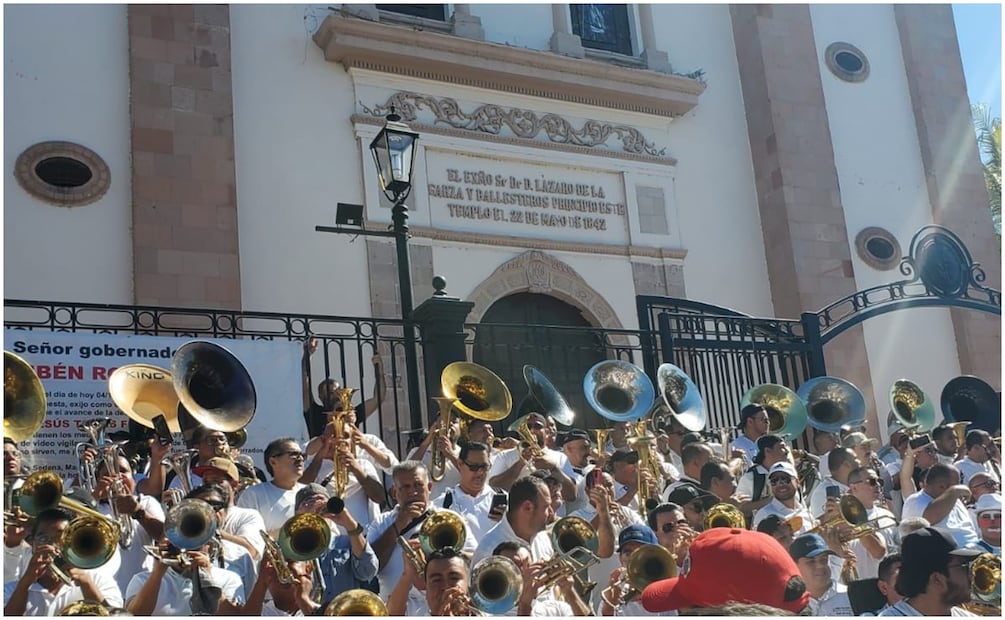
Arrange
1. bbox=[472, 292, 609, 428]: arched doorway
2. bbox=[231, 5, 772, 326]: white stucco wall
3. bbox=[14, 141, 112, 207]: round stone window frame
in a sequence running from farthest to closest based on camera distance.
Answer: bbox=[472, 292, 609, 428]: arched doorway
bbox=[231, 5, 772, 326]: white stucco wall
bbox=[14, 141, 112, 207]: round stone window frame

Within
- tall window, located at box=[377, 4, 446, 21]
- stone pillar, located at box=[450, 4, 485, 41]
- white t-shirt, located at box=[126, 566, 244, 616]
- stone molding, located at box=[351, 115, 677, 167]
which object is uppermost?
tall window, located at box=[377, 4, 446, 21]

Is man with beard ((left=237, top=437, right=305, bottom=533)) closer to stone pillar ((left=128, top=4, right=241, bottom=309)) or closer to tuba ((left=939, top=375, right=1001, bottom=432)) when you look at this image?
stone pillar ((left=128, top=4, right=241, bottom=309))

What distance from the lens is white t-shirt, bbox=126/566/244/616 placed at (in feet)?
16.5

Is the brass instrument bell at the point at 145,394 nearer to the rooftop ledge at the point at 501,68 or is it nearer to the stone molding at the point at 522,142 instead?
the stone molding at the point at 522,142

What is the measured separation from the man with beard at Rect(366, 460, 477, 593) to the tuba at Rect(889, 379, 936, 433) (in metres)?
6.28

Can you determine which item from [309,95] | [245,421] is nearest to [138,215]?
[309,95]

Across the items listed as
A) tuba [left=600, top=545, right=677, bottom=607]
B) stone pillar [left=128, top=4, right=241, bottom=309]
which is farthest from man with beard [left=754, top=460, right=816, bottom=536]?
stone pillar [left=128, top=4, right=241, bottom=309]

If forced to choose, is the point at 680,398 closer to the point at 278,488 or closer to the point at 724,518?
the point at 724,518

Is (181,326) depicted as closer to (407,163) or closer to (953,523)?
(407,163)

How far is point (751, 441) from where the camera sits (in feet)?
30.6

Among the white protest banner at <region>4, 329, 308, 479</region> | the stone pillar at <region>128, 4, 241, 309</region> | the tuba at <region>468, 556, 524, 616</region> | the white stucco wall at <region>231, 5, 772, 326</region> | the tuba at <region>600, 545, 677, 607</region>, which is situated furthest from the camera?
the white stucco wall at <region>231, 5, 772, 326</region>

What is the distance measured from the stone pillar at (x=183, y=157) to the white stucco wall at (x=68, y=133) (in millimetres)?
177

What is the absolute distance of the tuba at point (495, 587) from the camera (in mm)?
A: 4715

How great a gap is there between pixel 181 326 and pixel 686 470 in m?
5.53
